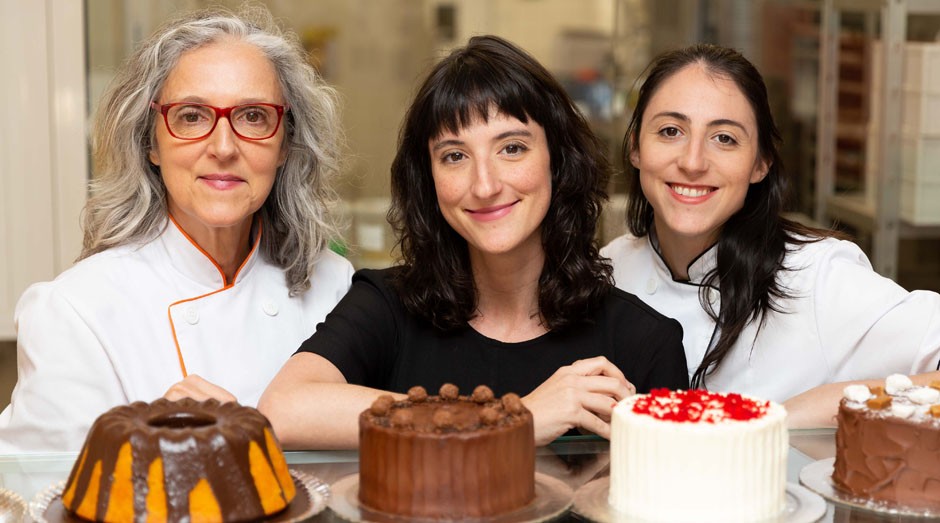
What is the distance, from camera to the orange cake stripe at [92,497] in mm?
1096

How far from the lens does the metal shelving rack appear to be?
123 inches

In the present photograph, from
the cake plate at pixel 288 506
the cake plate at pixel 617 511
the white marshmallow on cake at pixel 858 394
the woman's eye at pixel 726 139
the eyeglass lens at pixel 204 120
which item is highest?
the eyeglass lens at pixel 204 120

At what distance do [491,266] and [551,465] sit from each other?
0.64 metres

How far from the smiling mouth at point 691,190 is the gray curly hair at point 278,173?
25.1 inches

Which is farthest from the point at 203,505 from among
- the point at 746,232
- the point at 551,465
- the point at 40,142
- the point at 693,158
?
the point at 40,142

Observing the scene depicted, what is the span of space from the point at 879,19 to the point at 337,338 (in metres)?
2.19

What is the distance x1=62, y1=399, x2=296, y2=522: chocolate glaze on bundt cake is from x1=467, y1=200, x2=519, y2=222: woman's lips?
2.29 ft

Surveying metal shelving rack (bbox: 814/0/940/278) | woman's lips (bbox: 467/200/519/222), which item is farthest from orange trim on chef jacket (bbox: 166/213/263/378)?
metal shelving rack (bbox: 814/0/940/278)

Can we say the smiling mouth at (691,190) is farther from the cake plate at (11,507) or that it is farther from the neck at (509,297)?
the cake plate at (11,507)

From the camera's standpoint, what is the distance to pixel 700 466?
1.14 metres

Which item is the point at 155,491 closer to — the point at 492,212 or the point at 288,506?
the point at 288,506

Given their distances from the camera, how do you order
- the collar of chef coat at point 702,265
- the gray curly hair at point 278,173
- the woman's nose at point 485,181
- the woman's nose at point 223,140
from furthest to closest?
the collar of chef coat at point 702,265 < the gray curly hair at point 278,173 < the woman's nose at point 223,140 < the woman's nose at point 485,181

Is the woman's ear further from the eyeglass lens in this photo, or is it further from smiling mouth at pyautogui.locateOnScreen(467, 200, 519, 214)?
smiling mouth at pyautogui.locateOnScreen(467, 200, 519, 214)

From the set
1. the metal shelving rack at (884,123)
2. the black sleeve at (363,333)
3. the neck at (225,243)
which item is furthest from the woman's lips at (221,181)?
the metal shelving rack at (884,123)
